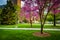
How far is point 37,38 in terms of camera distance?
10.0 m

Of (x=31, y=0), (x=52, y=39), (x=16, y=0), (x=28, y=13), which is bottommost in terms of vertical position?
(x=52, y=39)

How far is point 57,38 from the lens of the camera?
1029cm

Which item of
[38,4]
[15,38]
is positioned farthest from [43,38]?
[38,4]

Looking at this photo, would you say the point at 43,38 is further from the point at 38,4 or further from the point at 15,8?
the point at 15,8

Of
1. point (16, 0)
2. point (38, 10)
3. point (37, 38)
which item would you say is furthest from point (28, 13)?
point (16, 0)

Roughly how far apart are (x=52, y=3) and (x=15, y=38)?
13.2 feet

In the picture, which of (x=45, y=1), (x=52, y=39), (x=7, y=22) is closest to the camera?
(x=52, y=39)

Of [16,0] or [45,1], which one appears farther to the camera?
[16,0]

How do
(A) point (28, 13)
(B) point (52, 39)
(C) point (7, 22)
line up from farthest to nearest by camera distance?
1. (C) point (7, 22)
2. (A) point (28, 13)
3. (B) point (52, 39)

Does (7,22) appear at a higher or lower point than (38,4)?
lower

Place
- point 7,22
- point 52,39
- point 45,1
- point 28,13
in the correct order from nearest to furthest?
point 52,39 < point 45,1 < point 28,13 < point 7,22

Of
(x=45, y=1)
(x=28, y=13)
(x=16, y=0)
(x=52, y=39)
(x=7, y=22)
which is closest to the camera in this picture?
(x=52, y=39)

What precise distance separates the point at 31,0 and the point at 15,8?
1294 cm

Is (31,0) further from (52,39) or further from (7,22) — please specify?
(7,22)
